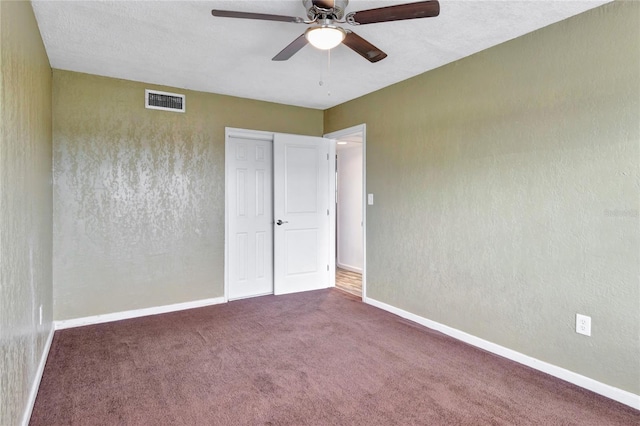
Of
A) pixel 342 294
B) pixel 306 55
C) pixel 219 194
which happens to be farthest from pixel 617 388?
pixel 219 194

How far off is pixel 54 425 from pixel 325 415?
4.77ft

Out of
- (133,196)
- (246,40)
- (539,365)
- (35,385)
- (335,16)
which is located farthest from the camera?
(133,196)

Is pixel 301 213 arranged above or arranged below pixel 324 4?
below

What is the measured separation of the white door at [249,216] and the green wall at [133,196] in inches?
6.7

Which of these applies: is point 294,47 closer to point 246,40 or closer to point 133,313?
point 246,40

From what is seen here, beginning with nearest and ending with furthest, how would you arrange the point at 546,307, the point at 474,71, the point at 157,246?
the point at 546,307, the point at 474,71, the point at 157,246

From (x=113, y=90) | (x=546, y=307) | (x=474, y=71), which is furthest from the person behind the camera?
(x=113, y=90)

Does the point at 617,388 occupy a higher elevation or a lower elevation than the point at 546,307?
lower

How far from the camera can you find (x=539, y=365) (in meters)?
2.68

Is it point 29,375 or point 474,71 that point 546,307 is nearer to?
point 474,71

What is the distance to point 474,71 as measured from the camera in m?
3.11

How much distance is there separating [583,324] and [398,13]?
2248 mm

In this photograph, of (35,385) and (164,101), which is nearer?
(35,385)

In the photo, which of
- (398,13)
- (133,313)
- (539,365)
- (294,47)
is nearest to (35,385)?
(133,313)
